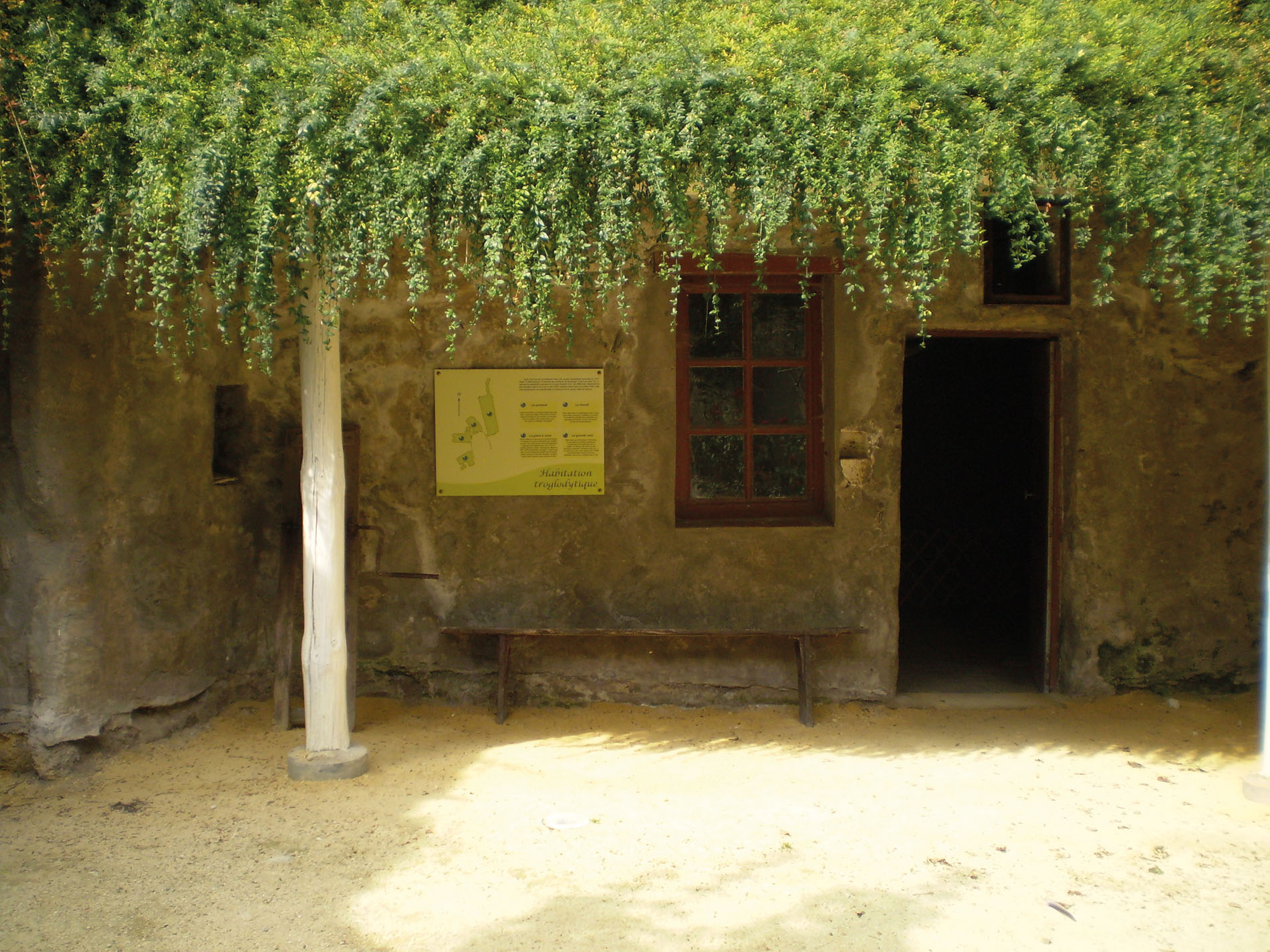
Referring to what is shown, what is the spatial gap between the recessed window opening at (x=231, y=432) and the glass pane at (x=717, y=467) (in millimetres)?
2496

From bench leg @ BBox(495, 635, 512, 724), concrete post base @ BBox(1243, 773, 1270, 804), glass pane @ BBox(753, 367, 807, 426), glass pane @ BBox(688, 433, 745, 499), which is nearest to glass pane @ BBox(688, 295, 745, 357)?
glass pane @ BBox(753, 367, 807, 426)

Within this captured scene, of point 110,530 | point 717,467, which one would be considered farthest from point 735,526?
point 110,530

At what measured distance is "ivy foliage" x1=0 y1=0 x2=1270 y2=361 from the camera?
3.37 metres

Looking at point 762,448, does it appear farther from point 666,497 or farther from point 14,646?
point 14,646

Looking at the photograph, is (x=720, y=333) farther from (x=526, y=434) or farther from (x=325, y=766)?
(x=325, y=766)

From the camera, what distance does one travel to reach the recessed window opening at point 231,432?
499 centimetres

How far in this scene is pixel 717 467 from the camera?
210 inches

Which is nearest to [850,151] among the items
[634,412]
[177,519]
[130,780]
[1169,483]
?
[634,412]

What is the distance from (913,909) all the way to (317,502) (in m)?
2.81

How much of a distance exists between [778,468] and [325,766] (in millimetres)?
2893

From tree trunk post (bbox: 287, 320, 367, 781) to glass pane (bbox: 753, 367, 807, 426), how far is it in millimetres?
2426

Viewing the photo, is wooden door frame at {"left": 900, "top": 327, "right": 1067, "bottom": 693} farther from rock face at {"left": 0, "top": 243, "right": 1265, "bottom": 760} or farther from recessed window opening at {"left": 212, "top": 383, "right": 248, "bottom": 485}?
recessed window opening at {"left": 212, "top": 383, "right": 248, "bottom": 485}

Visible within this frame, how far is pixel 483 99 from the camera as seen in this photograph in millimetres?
3424

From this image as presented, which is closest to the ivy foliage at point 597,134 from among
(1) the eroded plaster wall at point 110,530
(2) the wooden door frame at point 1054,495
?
(1) the eroded plaster wall at point 110,530
